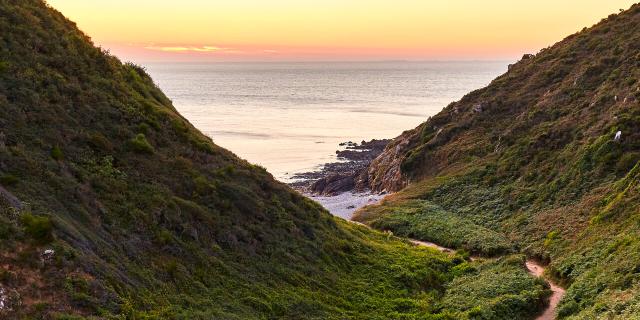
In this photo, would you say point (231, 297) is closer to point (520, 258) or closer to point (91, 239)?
point (91, 239)

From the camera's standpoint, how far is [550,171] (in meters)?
48.9

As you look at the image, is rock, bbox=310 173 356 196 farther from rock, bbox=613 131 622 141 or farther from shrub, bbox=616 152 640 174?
shrub, bbox=616 152 640 174

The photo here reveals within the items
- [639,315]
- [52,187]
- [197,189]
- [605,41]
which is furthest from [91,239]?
[605,41]

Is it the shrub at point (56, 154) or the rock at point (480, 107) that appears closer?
the shrub at point (56, 154)

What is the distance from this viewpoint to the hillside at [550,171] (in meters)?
32.2

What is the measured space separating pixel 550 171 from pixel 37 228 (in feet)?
134

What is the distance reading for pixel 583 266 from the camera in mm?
31969

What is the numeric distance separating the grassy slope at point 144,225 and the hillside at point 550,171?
4452 mm

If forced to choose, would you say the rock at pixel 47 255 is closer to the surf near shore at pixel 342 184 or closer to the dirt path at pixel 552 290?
the dirt path at pixel 552 290

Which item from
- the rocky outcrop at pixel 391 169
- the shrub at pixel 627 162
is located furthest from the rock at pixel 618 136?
the rocky outcrop at pixel 391 169

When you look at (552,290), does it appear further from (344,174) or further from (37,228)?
(344,174)

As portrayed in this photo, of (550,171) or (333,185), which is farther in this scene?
(333,185)

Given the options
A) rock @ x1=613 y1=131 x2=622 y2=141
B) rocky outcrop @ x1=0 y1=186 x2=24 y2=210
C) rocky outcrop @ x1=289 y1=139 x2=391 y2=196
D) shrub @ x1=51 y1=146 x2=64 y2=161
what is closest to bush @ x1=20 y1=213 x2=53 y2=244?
rocky outcrop @ x1=0 y1=186 x2=24 y2=210

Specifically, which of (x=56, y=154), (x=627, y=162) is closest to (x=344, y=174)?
(x=627, y=162)
